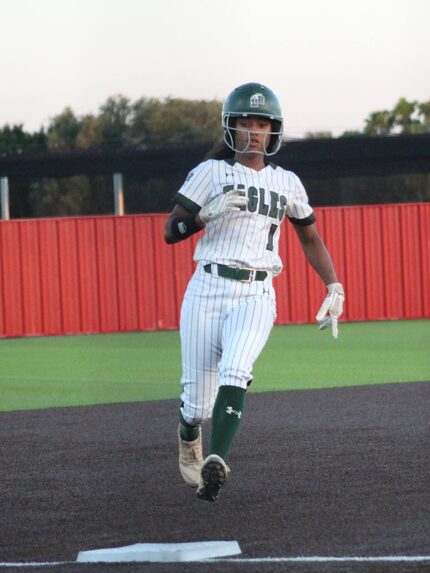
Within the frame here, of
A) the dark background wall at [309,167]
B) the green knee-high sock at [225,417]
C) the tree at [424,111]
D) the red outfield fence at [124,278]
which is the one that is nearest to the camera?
→ the green knee-high sock at [225,417]

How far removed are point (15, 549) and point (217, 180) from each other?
217cm

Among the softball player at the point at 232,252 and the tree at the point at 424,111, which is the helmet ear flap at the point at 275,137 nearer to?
the softball player at the point at 232,252

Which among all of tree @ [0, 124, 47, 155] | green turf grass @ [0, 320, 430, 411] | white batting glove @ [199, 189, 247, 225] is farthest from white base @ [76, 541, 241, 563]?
tree @ [0, 124, 47, 155]

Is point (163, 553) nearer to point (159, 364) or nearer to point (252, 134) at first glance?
point (252, 134)

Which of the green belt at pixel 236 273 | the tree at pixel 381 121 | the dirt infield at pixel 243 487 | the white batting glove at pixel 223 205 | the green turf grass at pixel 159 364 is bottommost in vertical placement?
the green turf grass at pixel 159 364

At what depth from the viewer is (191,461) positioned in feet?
22.6

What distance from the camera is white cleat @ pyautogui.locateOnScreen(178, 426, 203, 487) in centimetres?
684

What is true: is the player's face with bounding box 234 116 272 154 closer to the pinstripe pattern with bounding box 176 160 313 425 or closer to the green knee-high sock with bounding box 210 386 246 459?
the pinstripe pattern with bounding box 176 160 313 425

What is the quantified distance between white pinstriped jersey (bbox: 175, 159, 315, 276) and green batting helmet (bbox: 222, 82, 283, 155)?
5.4 inches

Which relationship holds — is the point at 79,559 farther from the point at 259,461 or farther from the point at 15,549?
the point at 259,461

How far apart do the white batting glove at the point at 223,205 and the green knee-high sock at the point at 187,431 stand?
1161 millimetres

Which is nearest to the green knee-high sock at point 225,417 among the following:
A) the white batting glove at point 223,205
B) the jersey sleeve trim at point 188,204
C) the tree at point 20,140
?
the white batting glove at point 223,205

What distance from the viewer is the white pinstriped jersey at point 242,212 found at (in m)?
6.45

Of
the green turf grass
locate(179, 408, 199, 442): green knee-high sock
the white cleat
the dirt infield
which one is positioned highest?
locate(179, 408, 199, 442): green knee-high sock
